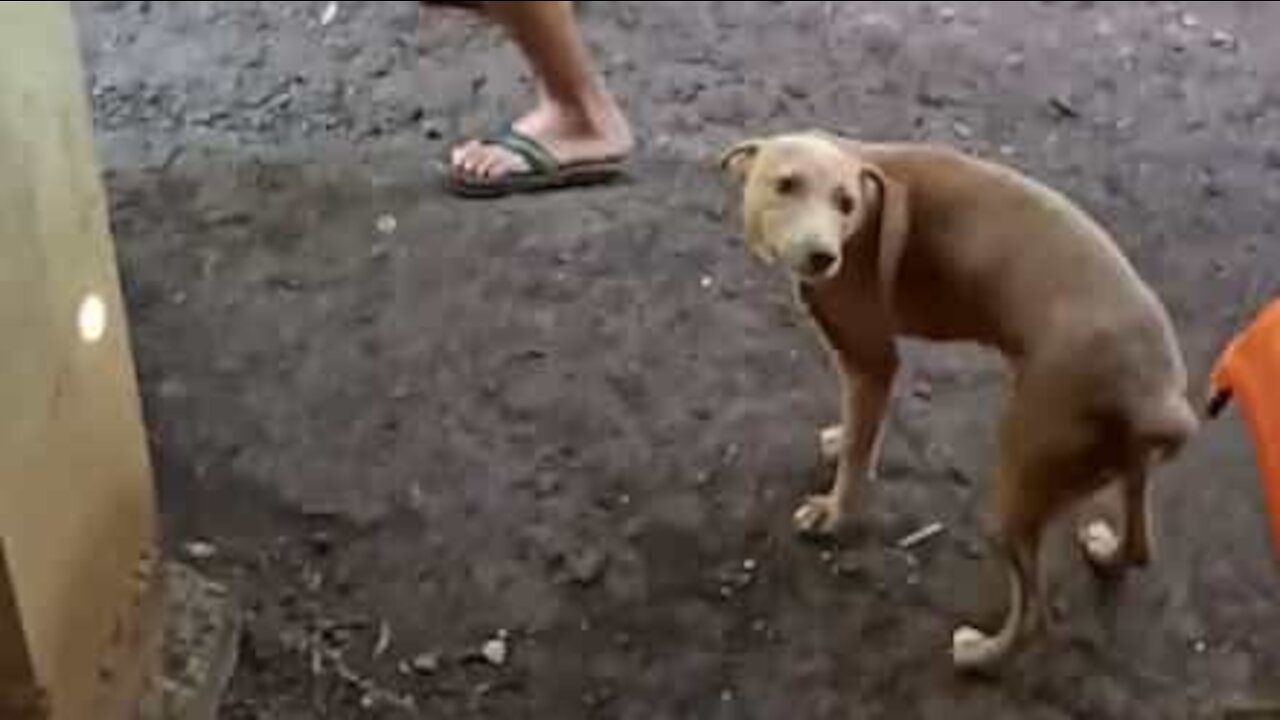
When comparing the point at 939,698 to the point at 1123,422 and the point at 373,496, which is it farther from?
the point at 373,496

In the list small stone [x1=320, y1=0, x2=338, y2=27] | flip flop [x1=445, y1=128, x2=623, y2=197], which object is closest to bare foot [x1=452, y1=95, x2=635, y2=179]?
flip flop [x1=445, y1=128, x2=623, y2=197]

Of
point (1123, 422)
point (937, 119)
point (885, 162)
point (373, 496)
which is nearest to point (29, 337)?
point (373, 496)

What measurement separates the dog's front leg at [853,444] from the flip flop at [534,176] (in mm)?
574

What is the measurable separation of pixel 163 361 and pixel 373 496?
1.06 feet

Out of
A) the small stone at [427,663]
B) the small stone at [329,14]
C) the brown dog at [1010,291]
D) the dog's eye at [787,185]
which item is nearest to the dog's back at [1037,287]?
the brown dog at [1010,291]

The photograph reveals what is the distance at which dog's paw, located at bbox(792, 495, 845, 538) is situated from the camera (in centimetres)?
202

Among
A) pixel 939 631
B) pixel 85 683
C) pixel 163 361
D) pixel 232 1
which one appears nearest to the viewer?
pixel 85 683

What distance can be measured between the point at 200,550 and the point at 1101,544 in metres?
0.76

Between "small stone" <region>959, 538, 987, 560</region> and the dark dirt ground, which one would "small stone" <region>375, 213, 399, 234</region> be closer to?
the dark dirt ground

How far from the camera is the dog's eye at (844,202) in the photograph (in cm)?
172

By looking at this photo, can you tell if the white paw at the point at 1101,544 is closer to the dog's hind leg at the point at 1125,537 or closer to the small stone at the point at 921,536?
the dog's hind leg at the point at 1125,537

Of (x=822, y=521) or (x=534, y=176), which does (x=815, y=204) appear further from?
(x=534, y=176)

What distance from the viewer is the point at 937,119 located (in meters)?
2.65

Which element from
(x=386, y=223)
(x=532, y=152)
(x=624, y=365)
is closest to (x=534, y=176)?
(x=532, y=152)
